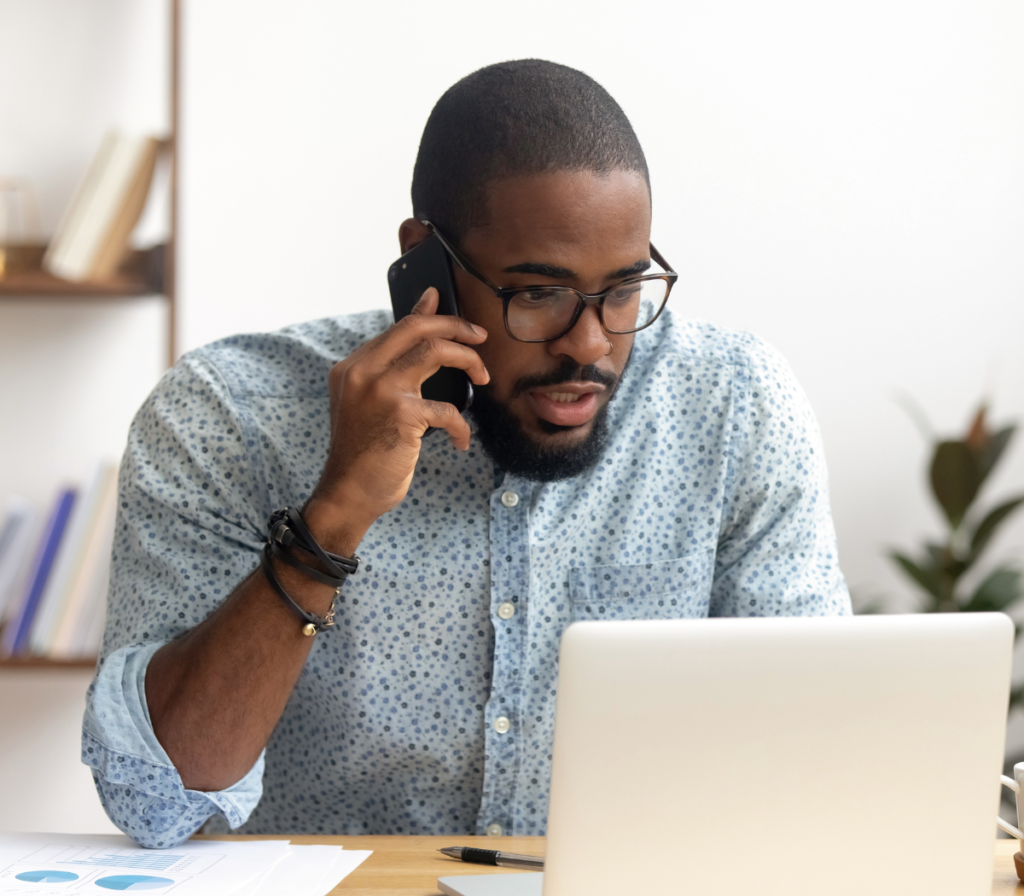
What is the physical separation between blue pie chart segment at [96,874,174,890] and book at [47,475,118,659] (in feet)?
3.97

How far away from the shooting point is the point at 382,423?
44.3 inches

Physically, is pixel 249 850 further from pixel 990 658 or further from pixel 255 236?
pixel 255 236

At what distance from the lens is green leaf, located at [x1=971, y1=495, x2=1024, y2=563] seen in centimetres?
207

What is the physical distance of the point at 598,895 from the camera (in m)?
0.68

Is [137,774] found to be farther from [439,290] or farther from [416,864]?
[439,290]

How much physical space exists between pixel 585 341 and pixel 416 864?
55 centimetres

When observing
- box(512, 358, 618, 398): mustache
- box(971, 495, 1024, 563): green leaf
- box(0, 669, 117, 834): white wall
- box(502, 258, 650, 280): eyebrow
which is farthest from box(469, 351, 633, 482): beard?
box(0, 669, 117, 834): white wall

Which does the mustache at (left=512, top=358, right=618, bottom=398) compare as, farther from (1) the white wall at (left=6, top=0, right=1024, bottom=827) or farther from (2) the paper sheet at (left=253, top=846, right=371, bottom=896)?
(1) the white wall at (left=6, top=0, right=1024, bottom=827)

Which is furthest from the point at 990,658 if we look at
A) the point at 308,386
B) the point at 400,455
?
the point at 308,386

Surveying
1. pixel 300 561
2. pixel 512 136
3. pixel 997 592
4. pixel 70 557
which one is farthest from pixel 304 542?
Answer: pixel 997 592

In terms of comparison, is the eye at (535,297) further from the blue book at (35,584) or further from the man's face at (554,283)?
the blue book at (35,584)

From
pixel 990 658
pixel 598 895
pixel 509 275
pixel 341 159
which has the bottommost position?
pixel 598 895

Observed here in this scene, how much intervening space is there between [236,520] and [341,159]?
3.79 ft

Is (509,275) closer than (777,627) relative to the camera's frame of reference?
No
